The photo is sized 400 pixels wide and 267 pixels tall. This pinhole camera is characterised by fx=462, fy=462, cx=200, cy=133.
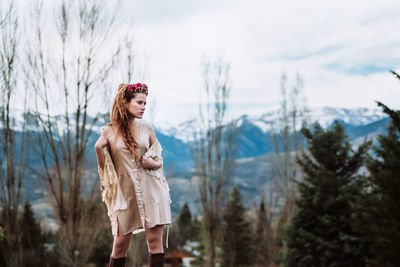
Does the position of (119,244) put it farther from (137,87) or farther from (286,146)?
(286,146)

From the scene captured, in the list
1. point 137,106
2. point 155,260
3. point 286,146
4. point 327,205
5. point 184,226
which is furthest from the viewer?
point 184,226

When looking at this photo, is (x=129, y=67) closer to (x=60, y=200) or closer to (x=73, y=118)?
(x=73, y=118)

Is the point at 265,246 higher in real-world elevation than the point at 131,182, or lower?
lower

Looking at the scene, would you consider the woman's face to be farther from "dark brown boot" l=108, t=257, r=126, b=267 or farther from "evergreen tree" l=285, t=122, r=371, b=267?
"evergreen tree" l=285, t=122, r=371, b=267

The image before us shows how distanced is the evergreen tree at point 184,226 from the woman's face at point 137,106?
33.6m

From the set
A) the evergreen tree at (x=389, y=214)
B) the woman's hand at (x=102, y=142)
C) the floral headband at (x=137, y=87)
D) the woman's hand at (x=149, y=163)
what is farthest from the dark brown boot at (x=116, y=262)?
the evergreen tree at (x=389, y=214)

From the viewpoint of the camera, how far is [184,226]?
3825 cm

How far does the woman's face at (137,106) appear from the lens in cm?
319

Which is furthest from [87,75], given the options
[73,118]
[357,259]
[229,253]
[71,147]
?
[229,253]

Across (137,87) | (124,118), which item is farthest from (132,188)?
(137,87)

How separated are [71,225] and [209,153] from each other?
8.04 metres

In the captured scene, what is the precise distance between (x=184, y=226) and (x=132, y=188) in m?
35.9

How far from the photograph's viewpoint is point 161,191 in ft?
10.4

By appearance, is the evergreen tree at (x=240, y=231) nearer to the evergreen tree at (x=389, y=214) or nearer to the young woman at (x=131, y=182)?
the evergreen tree at (x=389, y=214)
